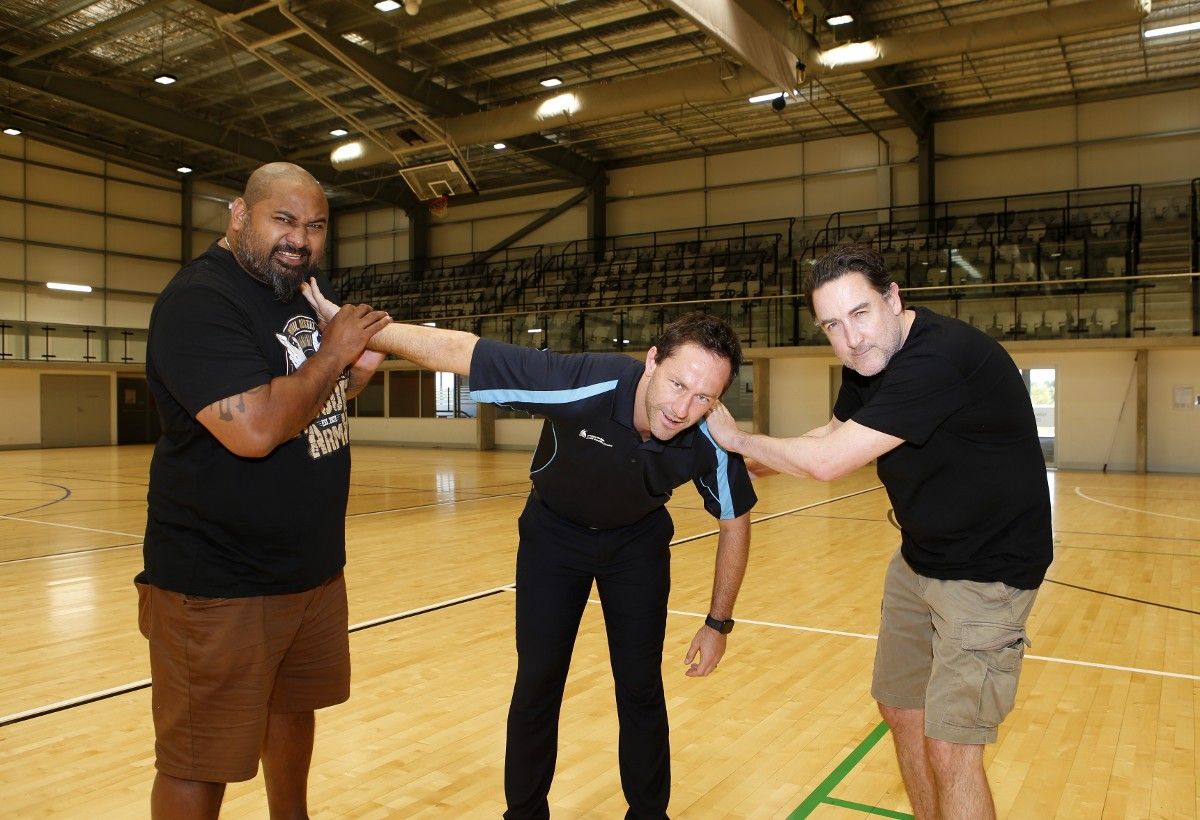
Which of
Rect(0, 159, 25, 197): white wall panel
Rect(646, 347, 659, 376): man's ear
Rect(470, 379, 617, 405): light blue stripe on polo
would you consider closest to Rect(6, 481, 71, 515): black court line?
Rect(470, 379, 617, 405): light blue stripe on polo

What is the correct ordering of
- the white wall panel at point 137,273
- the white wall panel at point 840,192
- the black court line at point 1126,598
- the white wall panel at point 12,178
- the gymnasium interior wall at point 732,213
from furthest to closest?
the white wall panel at point 137,273 → the white wall panel at point 12,178 → the white wall panel at point 840,192 → the gymnasium interior wall at point 732,213 → the black court line at point 1126,598

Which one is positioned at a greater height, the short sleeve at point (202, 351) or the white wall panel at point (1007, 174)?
the white wall panel at point (1007, 174)

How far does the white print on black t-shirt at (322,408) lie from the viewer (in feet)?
7.17

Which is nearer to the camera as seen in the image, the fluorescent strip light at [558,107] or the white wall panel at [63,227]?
the fluorescent strip light at [558,107]

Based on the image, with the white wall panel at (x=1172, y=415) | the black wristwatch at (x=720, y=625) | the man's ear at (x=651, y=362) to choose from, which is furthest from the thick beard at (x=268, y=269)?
the white wall panel at (x=1172, y=415)

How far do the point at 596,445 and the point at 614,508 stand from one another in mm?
204

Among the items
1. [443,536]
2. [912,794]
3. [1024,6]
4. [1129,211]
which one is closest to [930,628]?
[912,794]

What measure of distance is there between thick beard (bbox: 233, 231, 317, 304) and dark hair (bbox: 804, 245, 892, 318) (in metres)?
1.25

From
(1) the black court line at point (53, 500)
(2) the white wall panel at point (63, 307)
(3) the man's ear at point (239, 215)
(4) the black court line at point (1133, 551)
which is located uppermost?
(2) the white wall panel at point (63, 307)

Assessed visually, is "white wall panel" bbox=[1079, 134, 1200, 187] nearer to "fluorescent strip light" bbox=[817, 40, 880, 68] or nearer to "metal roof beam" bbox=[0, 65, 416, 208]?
"fluorescent strip light" bbox=[817, 40, 880, 68]

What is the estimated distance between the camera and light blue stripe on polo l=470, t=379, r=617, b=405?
233cm

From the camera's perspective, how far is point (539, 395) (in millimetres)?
2336

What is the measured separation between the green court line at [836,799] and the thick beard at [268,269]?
2386 mm

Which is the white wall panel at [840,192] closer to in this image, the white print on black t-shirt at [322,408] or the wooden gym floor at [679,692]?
the wooden gym floor at [679,692]
